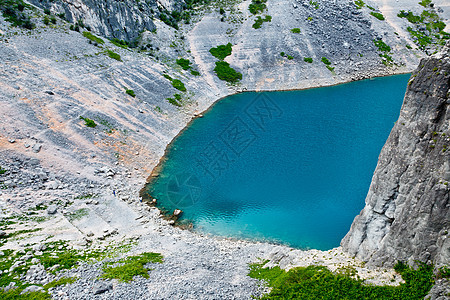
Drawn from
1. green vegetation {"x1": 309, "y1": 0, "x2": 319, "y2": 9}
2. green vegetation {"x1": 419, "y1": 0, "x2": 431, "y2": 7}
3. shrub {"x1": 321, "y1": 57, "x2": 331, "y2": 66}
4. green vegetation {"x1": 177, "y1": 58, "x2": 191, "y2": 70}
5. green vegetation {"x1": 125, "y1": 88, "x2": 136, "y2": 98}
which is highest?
green vegetation {"x1": 419, "y1": 0, "x2": 431, "y2": 7}

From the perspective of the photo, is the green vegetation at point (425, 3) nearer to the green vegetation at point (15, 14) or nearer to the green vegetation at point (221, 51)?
the green vegetation at point (221, 51)

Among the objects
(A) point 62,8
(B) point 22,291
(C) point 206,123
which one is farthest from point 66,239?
(A) point 62,8

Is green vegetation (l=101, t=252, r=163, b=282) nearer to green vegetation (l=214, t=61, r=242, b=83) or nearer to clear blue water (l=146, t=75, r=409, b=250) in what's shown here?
clear blue water (l=146, t=75, r=409, b=250)

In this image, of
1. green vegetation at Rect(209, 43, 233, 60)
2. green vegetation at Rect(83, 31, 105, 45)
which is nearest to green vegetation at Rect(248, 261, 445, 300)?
green vegetation at Rect(83, 31, 105, 45)

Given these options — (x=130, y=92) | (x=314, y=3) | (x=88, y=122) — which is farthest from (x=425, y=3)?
(x=88, y=122)

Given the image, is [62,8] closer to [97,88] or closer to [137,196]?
[97,88]

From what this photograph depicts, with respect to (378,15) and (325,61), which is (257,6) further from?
(378,15)

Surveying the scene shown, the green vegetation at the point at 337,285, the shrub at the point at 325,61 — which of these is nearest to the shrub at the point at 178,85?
the shrub at the point at 325,61
